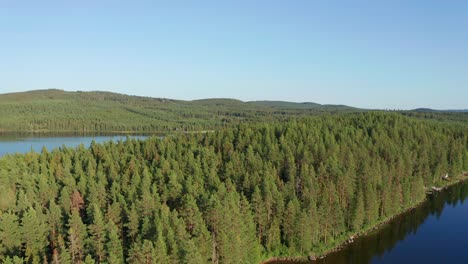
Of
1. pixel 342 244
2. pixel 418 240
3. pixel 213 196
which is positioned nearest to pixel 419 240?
pixel 418 240

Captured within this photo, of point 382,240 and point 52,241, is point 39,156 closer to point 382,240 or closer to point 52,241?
point 52,241

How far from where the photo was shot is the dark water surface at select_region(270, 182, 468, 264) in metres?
70.9

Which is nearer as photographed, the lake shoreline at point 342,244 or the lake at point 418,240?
the lake shoreline at point 342,244

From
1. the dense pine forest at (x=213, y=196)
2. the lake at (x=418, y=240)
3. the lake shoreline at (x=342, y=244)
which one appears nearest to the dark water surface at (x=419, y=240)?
the lake at (x=418, y=240)

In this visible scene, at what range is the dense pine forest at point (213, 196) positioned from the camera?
53.3 m

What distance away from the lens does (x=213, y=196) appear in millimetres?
60062

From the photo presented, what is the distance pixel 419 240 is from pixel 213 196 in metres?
49.9

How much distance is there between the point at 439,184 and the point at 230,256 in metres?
99.4

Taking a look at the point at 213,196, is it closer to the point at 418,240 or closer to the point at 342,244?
the point at 342,244

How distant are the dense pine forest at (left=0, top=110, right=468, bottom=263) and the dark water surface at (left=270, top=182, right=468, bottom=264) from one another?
3.25 metres

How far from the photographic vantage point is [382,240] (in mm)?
79062

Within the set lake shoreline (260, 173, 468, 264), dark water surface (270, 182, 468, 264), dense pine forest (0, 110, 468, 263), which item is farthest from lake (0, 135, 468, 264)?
dense pine forest (0, 110, 468, 263)

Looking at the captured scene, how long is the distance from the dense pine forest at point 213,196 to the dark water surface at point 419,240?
325 cm

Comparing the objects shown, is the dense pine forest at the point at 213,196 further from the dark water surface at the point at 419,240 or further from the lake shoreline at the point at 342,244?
the dark water surface at the point at 419,240
